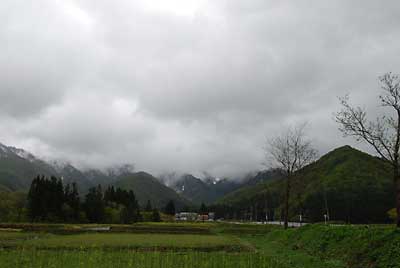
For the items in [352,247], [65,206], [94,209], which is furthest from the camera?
[94,209]

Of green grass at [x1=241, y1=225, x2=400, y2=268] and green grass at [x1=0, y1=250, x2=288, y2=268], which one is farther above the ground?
green grass at [x1=241, y1=225, x2=400, y2=268]

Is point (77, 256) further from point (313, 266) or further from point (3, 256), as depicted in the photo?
point (313, 266)

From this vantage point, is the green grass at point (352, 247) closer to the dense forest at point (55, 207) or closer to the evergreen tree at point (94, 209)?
the dense forest at point (55, 207)

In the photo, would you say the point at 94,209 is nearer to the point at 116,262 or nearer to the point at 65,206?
the point at 65,206

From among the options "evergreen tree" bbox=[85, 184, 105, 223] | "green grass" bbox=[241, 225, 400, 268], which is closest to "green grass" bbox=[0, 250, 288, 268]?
"green grass" bbox=[241, 225, 400, 268]

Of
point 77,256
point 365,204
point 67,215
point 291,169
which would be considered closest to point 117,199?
point 67,215

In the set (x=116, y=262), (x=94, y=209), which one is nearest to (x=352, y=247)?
(x=116, y=262)

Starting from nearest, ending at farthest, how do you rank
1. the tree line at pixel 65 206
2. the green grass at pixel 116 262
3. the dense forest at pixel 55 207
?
the green grass at pixel 116 262
the tree line at pixel 65 206
the dense forest at pixel 55 207

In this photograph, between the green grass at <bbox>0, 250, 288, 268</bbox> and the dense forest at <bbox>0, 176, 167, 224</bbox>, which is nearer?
the green grass at <bbox>0, 250, 288, 268</bbox>

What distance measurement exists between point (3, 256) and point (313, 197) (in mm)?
141131

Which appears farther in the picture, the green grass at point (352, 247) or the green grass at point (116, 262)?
the green grass at point (116, 262)

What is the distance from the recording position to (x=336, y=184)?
189 metres

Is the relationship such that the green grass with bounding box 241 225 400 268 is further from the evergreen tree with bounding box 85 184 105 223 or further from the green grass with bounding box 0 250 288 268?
the evergreen tree with bounding box 85 184 105 223

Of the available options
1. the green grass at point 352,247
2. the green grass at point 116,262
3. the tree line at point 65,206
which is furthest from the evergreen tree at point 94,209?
the green grass at point 116,262
